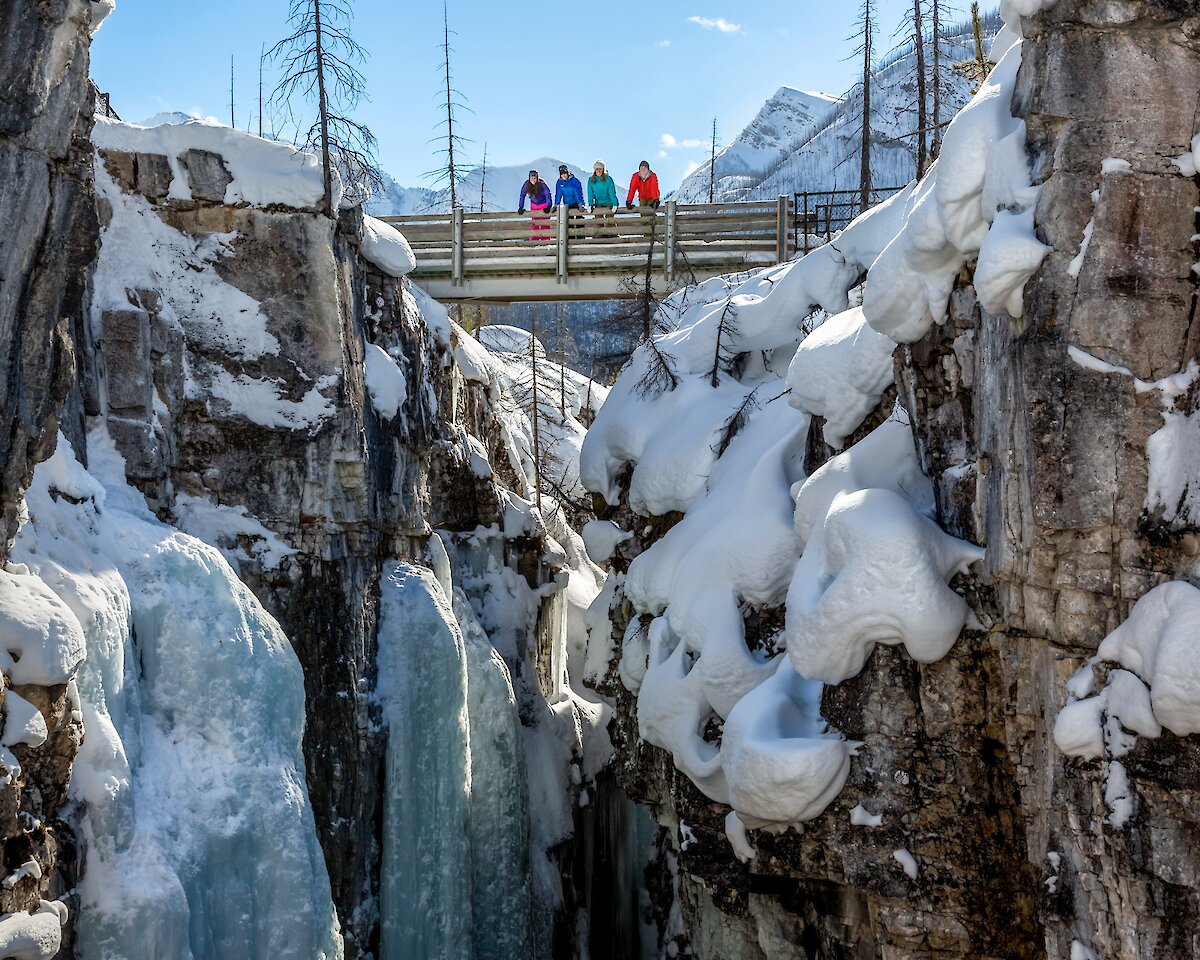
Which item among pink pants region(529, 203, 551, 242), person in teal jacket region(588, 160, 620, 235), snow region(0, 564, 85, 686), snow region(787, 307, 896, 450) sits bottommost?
snow region(0, 564, 85, 686)

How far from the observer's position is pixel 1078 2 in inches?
269

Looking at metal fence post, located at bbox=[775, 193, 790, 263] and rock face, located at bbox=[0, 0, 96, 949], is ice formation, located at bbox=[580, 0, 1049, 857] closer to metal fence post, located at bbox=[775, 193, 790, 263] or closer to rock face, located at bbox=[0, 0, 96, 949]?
metal fence post, located at bbox=[775, 193, 790, 263]

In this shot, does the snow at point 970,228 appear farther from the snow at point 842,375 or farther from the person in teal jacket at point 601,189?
the person in teal jacket at point 601,189

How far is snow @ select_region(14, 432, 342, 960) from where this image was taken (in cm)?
678

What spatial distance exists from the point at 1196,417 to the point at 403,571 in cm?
729

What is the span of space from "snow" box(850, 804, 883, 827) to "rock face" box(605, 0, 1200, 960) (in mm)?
37

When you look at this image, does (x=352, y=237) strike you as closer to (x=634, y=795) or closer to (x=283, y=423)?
(x=283, y=423)

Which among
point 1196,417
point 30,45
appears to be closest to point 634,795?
point 1196,417

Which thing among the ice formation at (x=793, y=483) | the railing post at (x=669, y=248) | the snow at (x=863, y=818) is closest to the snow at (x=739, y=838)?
the ice formation at (x=793, y=483)

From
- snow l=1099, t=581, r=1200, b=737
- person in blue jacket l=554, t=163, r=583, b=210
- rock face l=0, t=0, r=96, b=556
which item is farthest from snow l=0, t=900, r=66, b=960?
person in blue jacket l=554, t=163, r=583, b=210

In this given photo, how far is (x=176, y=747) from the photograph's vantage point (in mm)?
7898

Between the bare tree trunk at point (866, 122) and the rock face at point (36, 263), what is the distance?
9.48 metres

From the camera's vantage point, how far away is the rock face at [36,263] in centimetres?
557

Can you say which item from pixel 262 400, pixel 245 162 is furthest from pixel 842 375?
pixel 245 162
